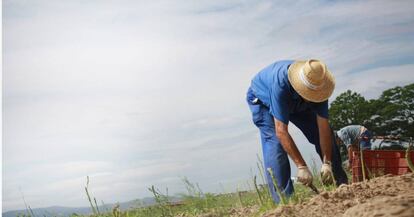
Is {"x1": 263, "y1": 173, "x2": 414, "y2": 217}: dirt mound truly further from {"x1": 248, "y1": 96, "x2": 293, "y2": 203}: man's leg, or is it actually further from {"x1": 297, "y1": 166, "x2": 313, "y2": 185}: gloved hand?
{"x1": 248, "y1": 96, "x2": 293, "y2": 203}: man's leg

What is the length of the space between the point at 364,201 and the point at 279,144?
1127 millimetres

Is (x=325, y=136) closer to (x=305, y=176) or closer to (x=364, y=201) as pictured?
(x=305, y=176)

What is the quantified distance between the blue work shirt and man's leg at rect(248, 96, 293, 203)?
0.08 meters

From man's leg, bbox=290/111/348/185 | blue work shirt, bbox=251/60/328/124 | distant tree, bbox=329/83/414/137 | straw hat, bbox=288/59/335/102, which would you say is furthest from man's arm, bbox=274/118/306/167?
distant tree, bbox=329/83/414/137

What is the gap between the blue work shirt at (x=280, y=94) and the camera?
10.7 feet

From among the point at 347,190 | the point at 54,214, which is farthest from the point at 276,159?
the point at 54,214

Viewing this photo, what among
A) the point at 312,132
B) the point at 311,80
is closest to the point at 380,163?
the point at 312,132

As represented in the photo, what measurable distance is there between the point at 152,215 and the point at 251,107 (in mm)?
1486

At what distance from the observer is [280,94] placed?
3.29m

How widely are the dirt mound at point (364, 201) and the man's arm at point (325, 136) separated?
53 cm

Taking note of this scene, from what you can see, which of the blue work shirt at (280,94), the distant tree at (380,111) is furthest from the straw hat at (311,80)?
the distant tree at (380,111)

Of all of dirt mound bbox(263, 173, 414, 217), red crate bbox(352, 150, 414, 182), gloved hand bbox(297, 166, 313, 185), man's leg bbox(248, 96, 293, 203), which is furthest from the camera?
red crate bbox(352, 150, 414, 182)

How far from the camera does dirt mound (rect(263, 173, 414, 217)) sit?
65.1 inches

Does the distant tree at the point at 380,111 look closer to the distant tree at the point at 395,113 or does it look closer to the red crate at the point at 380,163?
the distant tree at the point at 395,113
